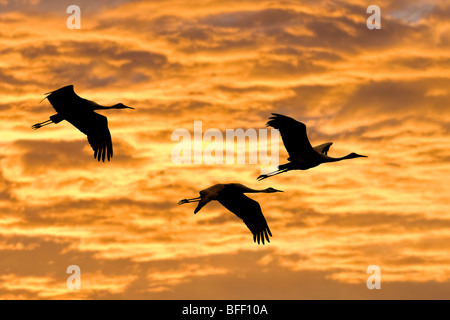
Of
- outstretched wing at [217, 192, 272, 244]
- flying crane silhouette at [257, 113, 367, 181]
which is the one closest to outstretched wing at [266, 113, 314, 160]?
flying crane silhouette at [257, 113, 367, 181]

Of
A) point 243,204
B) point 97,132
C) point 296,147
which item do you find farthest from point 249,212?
point 97,132

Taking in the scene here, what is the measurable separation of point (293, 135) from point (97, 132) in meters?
7.07

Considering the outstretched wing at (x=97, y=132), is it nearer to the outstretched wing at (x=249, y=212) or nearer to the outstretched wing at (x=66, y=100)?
the outstretched wing at (x=66, y=100)

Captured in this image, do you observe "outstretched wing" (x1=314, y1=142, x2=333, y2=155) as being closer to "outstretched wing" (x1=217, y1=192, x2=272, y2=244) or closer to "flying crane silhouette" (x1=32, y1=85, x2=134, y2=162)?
"outstretched wing" (x1=217, y1=192, x2=272, y2=244)

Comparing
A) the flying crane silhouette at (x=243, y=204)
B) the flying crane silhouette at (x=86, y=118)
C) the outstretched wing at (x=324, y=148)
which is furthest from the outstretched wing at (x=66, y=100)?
the outstretched wing at (x=324, y=148)

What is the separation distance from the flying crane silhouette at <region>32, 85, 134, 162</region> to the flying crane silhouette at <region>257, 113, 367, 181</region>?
5710mm

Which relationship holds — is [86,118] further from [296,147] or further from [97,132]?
[296,147]

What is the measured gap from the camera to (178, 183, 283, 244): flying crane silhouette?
41312 millimetres
